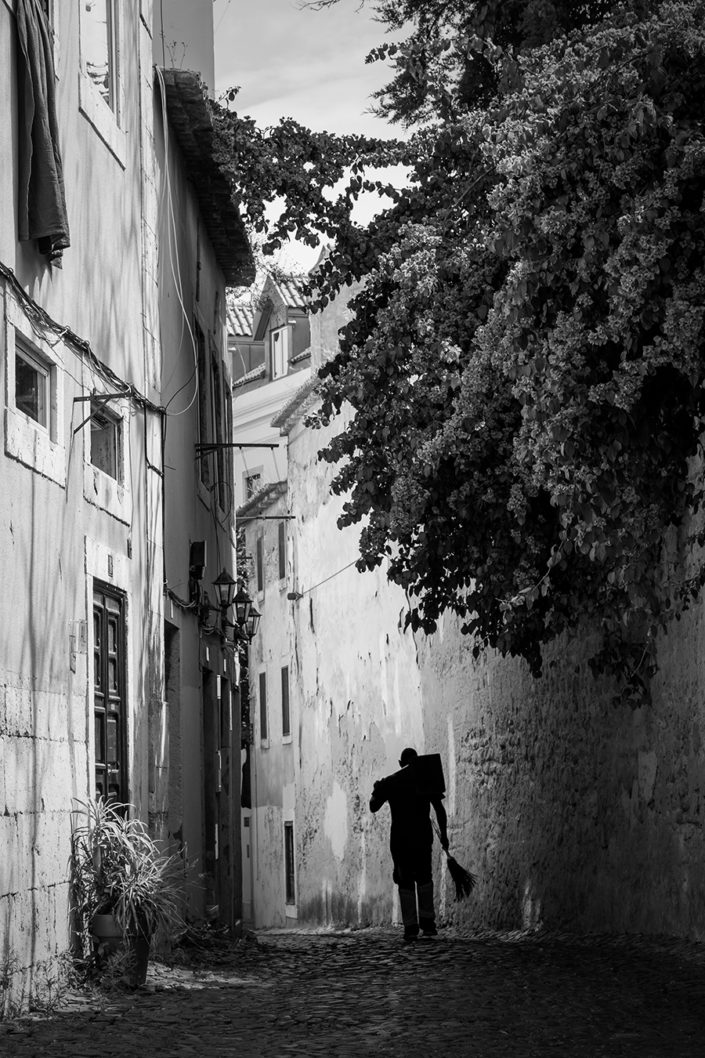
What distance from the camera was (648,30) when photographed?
7.38 metres

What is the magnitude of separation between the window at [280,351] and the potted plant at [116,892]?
119 ft

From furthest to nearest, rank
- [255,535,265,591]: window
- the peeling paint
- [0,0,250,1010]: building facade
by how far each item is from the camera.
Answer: [255,535,265,591]: window < the peeling paint < [0,0,250,1010]: building facade

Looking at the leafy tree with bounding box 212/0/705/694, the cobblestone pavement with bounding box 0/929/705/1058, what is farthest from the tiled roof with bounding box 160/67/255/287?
the cobblestone pavement with bounding box 0/929/705/1058

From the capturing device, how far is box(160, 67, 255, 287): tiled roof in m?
14.1

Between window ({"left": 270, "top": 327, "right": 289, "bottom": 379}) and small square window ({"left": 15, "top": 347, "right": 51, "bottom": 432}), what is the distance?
118 feet

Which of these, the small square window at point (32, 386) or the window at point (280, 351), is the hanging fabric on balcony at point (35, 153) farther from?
the window at point (280, 351)

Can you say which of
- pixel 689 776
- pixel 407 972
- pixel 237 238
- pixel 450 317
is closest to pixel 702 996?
pixel 407 972

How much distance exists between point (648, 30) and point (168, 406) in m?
7.23

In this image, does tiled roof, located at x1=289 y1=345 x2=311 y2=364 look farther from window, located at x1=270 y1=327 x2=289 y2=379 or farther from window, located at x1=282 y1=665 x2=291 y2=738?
window, located at x1=282 y1=665 x2=291 y2=738

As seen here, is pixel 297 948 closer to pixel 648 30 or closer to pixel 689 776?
pixel 689 776

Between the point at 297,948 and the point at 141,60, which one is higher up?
the point at 141,60

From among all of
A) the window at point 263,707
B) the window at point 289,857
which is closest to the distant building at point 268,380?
the window at point 263,707

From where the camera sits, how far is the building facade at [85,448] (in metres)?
8.39

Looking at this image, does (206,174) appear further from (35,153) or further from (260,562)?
(260,562)
